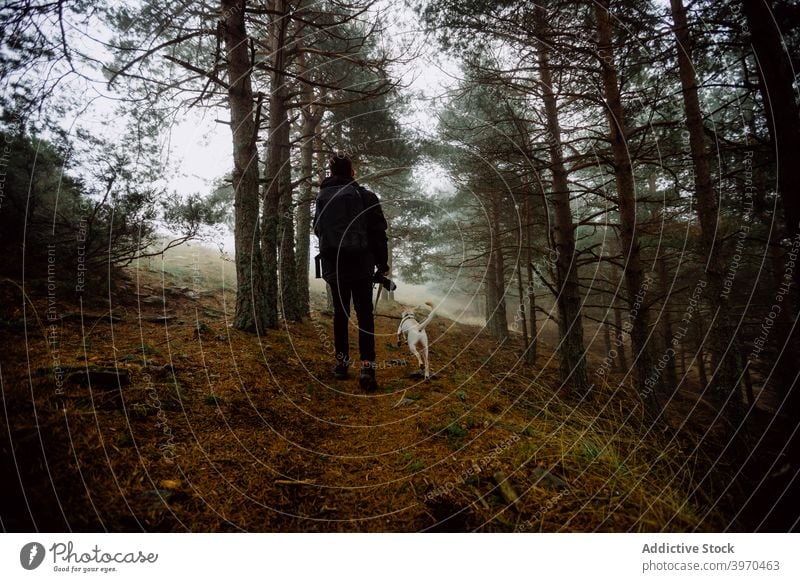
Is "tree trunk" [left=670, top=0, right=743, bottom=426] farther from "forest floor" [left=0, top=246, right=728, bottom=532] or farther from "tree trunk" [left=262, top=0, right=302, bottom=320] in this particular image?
"tree trunk" [left=262, top=0, right=302, bottom=320]

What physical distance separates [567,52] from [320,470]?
6.38 m

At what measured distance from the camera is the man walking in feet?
12.5

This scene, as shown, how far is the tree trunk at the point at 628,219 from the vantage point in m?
4.36

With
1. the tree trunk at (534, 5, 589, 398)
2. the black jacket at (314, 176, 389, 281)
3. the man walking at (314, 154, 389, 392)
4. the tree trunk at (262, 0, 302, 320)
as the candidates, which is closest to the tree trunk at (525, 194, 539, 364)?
the tree trunk at (534, 5, 589, 398)

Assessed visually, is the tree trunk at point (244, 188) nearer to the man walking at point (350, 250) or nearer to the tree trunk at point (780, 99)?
the man walking at point (350, 250)

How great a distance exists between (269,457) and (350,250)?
2.45 meters

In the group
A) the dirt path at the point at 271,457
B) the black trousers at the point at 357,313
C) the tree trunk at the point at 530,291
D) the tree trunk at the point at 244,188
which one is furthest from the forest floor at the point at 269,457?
the tree trunk at the point at 530,291

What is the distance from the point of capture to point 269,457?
2.10 m

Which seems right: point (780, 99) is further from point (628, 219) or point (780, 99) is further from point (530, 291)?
point (530, 291)

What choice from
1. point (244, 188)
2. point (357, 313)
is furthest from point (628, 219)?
point (244, 188)

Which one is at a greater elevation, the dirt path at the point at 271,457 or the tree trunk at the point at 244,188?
the tree trunk at the point at 244,188

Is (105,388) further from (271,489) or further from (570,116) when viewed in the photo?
(570,116)

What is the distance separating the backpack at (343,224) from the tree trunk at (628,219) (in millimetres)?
4016
